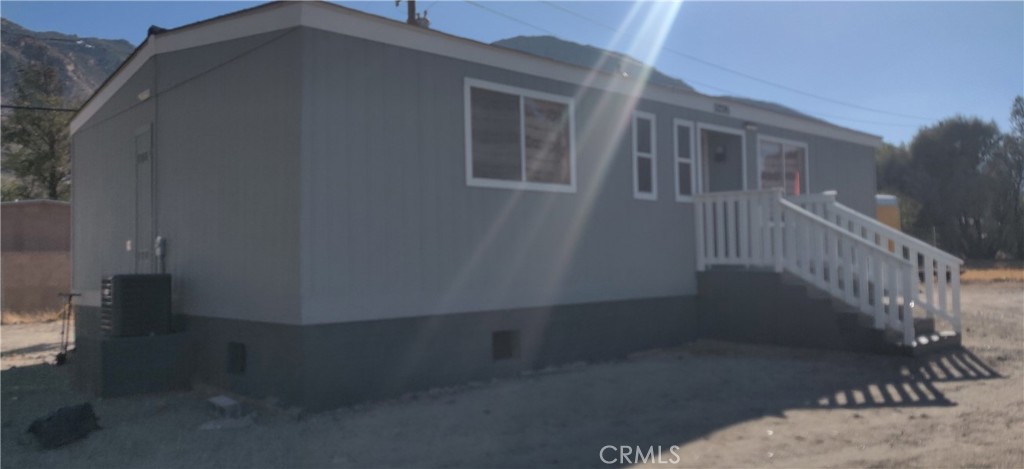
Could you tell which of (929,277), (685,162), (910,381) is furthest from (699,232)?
(910,381)

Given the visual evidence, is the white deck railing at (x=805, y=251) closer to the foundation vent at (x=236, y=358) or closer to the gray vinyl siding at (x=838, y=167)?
the gray vinyl siding at (x=838, y=167)

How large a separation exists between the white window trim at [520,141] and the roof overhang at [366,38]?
23 cm

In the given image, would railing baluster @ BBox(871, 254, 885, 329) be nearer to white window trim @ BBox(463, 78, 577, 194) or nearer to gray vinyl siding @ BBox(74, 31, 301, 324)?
white window trim @ BBox(463, 78, 577, 194)

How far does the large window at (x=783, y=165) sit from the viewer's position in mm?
12625

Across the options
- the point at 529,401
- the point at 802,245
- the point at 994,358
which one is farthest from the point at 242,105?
the point at 994,358

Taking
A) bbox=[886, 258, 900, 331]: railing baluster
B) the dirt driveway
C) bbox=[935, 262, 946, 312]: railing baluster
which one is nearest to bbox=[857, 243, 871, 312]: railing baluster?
bbox=[886, 258, 900, 331]: railing baluster

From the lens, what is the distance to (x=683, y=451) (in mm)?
5570

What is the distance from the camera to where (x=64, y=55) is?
96.3 ft

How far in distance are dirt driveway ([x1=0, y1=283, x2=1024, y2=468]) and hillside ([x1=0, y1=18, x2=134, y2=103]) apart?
14.4 meters

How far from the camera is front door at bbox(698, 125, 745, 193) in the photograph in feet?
39.8

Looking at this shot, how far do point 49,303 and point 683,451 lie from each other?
20.5m

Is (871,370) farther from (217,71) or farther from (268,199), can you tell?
(217,71)

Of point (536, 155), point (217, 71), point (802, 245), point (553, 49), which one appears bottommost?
point (802, 245)

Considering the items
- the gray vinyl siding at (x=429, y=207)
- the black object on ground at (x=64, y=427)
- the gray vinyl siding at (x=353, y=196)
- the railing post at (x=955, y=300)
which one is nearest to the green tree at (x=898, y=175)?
Answer: the railing post at (x=955, y=300)
